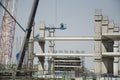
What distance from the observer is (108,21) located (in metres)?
60.4

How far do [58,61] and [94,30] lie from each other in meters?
10.9

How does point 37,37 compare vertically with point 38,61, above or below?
above

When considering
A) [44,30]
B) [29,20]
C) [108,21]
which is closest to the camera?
[29,20]

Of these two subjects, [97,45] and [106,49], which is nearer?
[97,45]

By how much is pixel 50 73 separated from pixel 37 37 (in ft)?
91.3

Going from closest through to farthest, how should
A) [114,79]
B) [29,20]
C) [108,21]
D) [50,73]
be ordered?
[29,20]
[50,73]
[114,79]
[108,21]

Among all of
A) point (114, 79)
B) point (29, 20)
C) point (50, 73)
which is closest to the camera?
point (29, 20)

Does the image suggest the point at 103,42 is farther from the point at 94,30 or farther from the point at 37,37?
the point at 37,37

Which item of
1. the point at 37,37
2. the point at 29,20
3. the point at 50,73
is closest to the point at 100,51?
the point at 37,37

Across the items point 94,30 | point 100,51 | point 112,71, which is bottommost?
point 112,71

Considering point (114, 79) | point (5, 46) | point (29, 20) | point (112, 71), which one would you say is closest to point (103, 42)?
point (112, 71)

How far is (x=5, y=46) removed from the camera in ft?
226

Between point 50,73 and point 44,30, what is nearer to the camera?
point 50,73

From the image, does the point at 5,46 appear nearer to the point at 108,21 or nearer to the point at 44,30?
the point at 44,30
